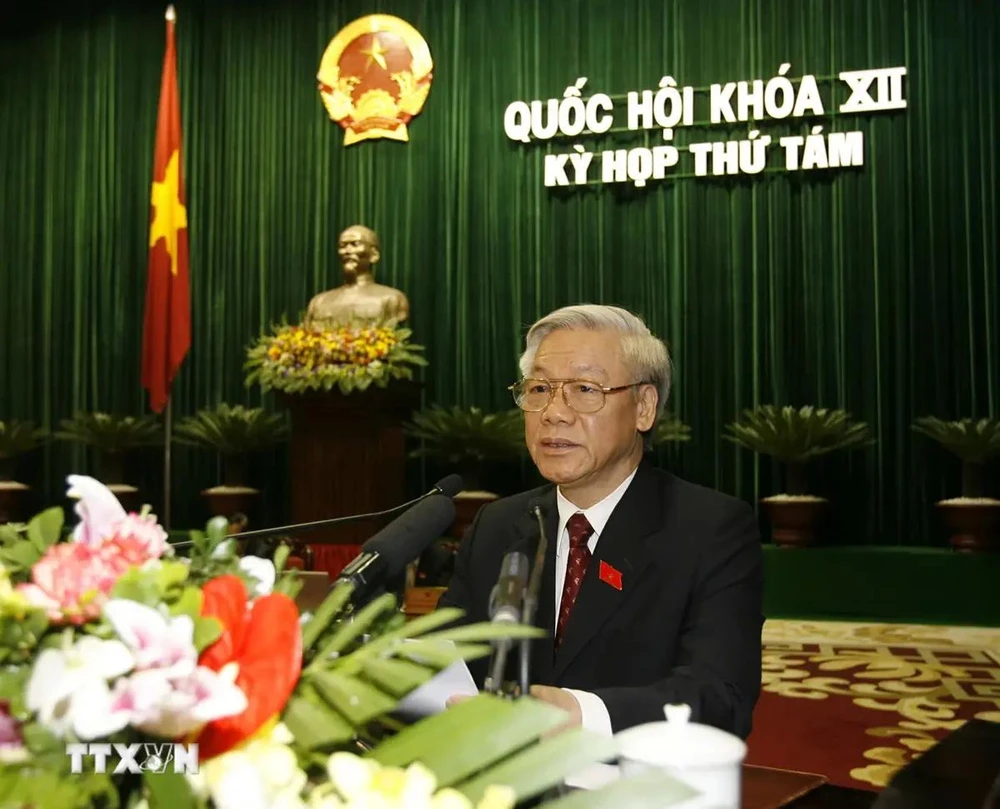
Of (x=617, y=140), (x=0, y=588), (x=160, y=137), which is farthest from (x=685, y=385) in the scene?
(x=0, y=588)

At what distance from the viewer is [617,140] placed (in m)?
7.30

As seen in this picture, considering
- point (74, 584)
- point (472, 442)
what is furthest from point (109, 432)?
point (74, 584)

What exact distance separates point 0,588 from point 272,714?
0.18 metres

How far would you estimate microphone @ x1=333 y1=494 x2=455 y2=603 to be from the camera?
97 cm

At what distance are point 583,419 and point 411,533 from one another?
0.88 m

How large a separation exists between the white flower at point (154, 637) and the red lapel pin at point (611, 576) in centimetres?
131

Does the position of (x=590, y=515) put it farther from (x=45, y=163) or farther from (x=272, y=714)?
(x=45, y=163)

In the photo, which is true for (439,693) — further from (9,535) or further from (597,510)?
(597,510)

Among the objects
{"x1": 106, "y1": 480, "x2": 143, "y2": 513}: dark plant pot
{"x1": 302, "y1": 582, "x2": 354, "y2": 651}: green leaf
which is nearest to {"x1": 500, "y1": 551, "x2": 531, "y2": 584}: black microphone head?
{"x1": 302, "y1": 582, "x2": 354, "y2": 651}: green leaf

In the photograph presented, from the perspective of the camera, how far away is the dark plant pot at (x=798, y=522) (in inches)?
234

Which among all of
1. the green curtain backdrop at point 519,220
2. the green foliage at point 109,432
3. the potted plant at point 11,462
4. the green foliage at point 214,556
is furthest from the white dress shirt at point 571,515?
the potted plant at point 11,462

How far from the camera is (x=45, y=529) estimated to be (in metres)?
0.69

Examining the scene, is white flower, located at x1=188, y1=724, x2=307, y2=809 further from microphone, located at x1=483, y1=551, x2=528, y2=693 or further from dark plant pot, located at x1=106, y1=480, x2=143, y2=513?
dark plant pot, located at x1=106, y1=480, x2=143, y2=513

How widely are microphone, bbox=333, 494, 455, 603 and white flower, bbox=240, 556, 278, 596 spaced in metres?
0.23
